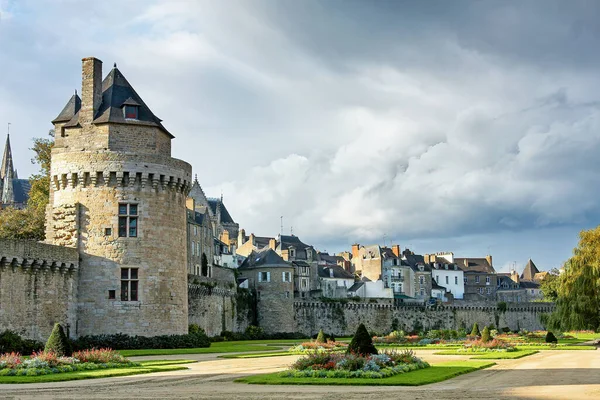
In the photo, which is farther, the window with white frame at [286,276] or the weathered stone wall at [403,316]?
the weathered stone wall at [403,316]

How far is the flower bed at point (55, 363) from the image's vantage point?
25578 mm

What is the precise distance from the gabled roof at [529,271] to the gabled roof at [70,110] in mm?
120955

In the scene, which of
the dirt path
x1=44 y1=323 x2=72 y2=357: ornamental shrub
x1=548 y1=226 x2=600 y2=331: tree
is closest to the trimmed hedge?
x1=44 y1=323 x2=72 y2=357: ornamental shrub

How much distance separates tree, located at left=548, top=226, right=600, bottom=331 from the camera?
57.0m

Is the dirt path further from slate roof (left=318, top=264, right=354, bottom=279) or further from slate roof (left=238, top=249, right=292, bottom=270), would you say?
slate roof (left=318, top=264, right=354, bottom=279)

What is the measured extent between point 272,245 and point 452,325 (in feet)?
84.7

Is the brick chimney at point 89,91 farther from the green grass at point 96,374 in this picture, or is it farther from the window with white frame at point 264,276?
the window with white frame at point 264,276

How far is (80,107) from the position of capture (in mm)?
46375

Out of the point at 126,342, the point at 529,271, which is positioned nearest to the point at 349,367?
the point at 126,342

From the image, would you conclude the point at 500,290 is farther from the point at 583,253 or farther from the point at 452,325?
the point at 583,253

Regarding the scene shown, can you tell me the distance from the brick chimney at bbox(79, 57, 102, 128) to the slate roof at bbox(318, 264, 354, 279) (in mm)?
67688

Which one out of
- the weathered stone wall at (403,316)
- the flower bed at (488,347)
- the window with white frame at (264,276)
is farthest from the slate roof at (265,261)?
the flower bed at (488,347)

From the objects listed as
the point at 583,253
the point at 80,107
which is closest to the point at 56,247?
the point at 80,107

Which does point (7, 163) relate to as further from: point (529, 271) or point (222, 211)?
point (529, 271)
